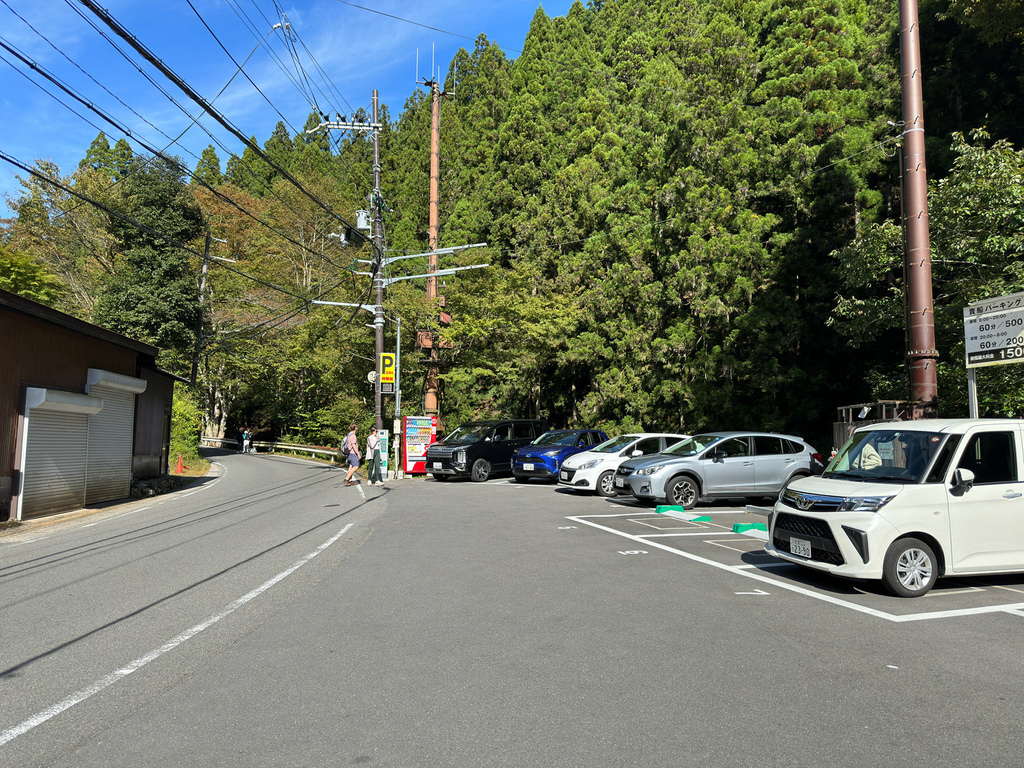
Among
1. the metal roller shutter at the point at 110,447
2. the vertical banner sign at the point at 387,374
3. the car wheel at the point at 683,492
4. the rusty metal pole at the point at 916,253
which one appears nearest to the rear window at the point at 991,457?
the rusty metal pole at the point at 916,253

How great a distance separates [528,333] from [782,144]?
12553mm

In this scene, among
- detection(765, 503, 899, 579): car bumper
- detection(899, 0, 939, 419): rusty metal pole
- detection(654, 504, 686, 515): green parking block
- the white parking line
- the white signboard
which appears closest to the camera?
the white parking line

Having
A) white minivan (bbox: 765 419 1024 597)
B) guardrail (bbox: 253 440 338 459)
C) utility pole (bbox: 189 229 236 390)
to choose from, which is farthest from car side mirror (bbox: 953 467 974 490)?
guardrail (bbox: 253 440 338 459)

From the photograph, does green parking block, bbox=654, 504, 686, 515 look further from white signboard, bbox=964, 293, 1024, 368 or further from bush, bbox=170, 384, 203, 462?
bush, bbox=170, 384, 203, 462

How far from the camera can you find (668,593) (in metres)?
6.93

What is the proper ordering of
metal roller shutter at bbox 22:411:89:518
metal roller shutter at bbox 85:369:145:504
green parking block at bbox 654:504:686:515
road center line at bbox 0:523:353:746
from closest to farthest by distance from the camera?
1. road center line at bbox 0:523:353:746
2. green parking block at bbox 654:504:686:515
3. metal roller shutter at bbox 22:411:89:518
4. metal roller shutter at bbox 85:369:145:504

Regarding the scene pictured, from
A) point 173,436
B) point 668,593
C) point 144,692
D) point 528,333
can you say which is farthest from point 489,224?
point 144,692

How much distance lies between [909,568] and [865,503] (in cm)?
81

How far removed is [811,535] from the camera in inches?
281

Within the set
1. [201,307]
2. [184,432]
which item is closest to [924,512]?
[184,432]

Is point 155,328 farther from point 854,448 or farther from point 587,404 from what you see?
point 854,448

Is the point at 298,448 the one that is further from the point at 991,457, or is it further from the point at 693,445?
the point at 991,457

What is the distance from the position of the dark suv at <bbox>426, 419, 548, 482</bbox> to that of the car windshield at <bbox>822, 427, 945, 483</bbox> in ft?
48.9

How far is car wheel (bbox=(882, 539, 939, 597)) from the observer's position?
263 inches
